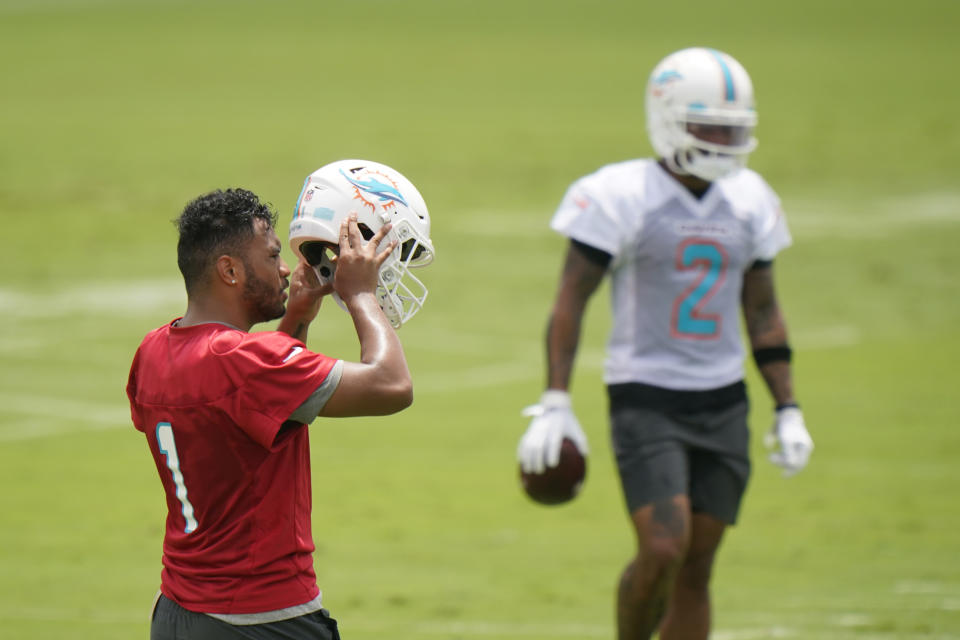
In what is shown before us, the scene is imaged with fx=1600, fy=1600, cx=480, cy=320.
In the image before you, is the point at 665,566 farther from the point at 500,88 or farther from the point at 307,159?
the point at 500,88

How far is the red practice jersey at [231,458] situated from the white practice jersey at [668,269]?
242 centimetres

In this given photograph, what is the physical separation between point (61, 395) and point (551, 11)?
5706cm

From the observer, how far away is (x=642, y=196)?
21.2ft

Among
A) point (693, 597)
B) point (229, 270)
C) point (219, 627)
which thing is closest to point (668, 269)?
point (693, 597)

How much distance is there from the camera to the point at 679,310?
6.41 m

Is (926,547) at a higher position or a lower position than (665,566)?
lower

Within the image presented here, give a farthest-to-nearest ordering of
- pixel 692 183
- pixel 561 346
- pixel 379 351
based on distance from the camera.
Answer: pixel 692 183
pixel 561 346
pixel 379 351

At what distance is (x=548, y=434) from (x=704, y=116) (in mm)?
1428

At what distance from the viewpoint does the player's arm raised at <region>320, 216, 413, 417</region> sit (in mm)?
4109

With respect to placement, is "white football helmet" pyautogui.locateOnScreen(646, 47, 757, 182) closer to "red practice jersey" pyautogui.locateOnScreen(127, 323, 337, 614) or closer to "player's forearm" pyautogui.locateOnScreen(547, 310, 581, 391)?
"player's forearm" pyautogui.locateOnScreen(547, 310, 581, 391)

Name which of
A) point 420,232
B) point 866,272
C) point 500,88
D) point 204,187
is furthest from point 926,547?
point 500,88

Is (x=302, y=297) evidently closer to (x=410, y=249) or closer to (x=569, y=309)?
(x=410, y=249)

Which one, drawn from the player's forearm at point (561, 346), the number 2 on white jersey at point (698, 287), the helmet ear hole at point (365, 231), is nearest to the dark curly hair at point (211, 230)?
the helmet ear hole at point (365, 231)

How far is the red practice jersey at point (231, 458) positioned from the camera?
4.06 metres
